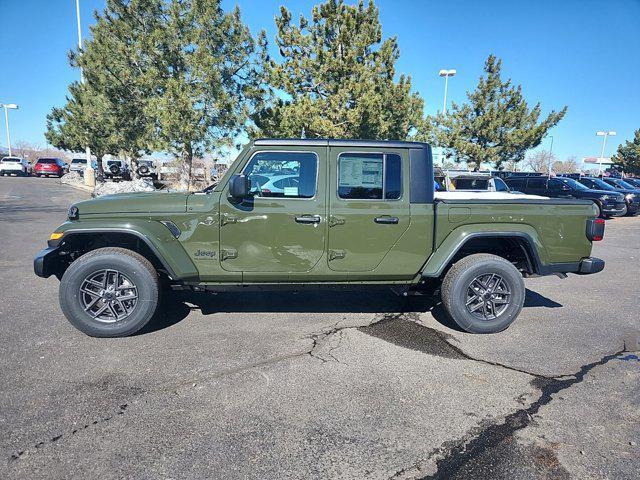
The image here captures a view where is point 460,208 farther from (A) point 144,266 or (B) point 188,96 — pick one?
(B) point 188,96

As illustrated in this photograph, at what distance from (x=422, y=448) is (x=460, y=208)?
244 centimetres

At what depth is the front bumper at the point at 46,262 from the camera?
12.8 feet

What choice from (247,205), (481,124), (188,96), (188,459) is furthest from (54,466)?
(481,124)

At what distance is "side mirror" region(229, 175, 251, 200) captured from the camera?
3756 millimetres

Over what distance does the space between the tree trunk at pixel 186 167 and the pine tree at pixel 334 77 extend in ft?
9.46

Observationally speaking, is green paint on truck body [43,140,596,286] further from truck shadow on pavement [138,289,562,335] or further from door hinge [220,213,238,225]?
truck shadow on pavement [138,289,562,335]

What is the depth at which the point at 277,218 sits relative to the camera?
13.1ft

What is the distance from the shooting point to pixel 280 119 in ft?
51.3

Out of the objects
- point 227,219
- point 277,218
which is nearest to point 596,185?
point 277,218

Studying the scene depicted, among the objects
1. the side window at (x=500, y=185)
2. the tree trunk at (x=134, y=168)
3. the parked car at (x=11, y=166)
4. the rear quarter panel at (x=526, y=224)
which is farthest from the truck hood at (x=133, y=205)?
the parked car at (x=11, y=166)

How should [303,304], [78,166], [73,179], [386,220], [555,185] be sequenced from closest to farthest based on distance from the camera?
[386,220]
[303,304]
[555,185]
[73,179]
[78,166]

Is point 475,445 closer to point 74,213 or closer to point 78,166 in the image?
point 74,213

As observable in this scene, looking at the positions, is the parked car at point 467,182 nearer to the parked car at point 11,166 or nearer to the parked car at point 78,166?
the parked car at point 78,166

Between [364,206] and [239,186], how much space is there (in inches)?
48.2
